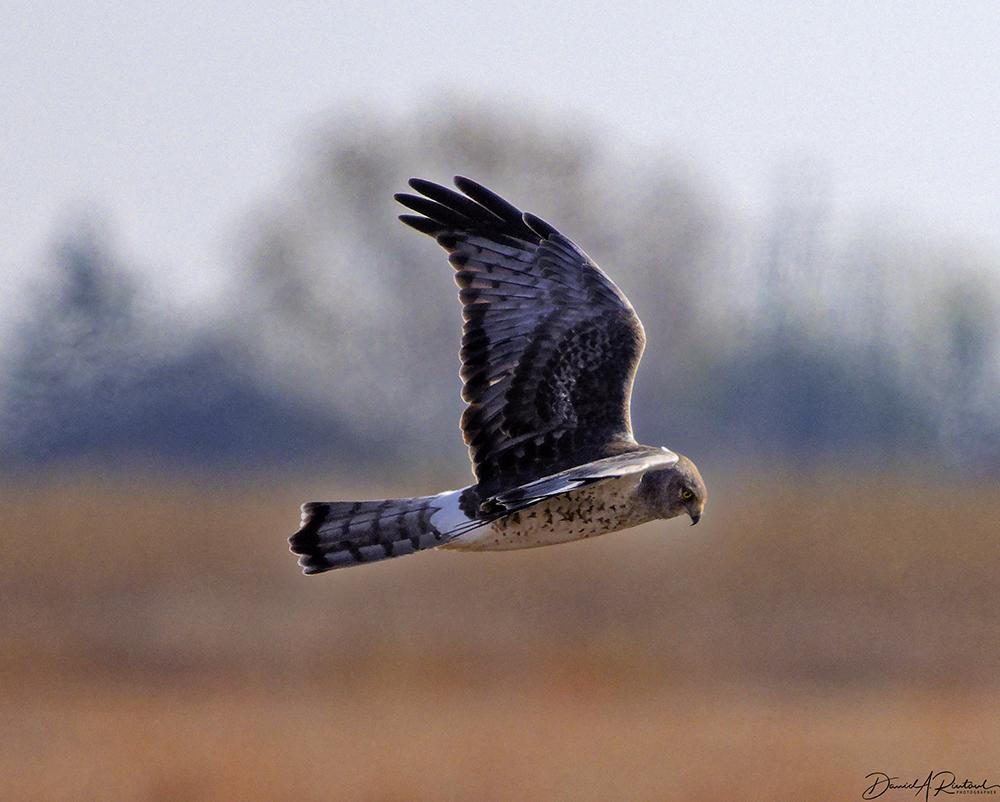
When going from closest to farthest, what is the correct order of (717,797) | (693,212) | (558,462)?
(558,462) < (717,797) < (693,212)

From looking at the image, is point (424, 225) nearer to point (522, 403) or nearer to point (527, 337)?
point (527, 337)

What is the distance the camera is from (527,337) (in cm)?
820

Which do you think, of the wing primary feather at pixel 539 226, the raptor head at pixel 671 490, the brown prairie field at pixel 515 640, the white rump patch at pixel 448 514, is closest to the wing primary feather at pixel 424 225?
the wing primary feather at pixel 539 226

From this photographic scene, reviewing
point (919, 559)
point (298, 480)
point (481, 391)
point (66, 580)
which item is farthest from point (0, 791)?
point (481, 391)

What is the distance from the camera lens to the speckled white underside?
788 centimetres

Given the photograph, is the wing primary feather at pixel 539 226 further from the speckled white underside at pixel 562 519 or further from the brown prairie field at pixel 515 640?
the brown prairie field at pixel 515 640

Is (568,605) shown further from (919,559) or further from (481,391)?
(481,391)

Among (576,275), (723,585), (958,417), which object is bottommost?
(723,585)

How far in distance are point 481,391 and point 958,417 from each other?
14.8 m

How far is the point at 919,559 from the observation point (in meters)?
22.7

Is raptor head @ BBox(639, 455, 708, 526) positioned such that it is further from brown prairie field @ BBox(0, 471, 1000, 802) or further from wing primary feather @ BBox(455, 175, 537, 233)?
brown prairie field @ BBox(0, 471, 1000, 802)

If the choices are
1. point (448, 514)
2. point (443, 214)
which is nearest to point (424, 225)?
point (443, 214)

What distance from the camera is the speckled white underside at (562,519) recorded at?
7.88 m

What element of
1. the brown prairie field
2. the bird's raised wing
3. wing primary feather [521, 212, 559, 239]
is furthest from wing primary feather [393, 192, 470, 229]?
the brown prairie field
